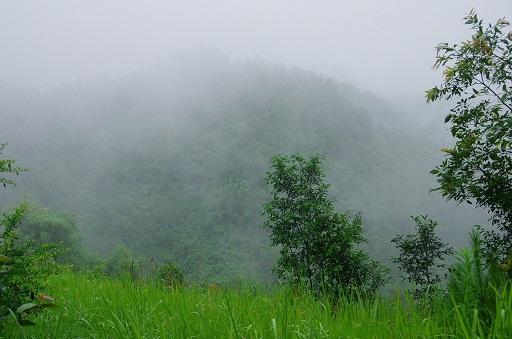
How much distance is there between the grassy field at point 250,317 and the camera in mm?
2447

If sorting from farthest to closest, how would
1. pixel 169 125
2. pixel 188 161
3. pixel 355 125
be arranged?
pixel 169 125, pixel 355 125, pixel 188 161

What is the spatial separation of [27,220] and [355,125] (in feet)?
477

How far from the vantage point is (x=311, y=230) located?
2064cm

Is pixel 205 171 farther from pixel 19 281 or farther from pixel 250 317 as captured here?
pixel 250 317

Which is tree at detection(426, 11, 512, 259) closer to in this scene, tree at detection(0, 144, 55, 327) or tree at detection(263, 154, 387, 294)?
tree at detection(0, 144, 55, 327)

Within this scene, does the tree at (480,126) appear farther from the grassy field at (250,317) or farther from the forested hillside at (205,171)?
the forested hillside at (205,171)

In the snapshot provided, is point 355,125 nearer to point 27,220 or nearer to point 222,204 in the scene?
point 222,204

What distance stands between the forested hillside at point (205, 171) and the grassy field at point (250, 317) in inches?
2822

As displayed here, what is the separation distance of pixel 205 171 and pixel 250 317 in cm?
15265

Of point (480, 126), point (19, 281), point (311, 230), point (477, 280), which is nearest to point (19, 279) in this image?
point (19, 281)

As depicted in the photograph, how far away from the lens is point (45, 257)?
4.34m

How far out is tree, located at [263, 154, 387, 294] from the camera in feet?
65.7

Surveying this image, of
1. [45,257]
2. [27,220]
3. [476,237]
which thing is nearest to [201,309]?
[45,257]

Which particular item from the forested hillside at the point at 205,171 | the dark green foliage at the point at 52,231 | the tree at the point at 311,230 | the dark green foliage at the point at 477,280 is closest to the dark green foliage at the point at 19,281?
the dark green foliage at the point at 477,280
